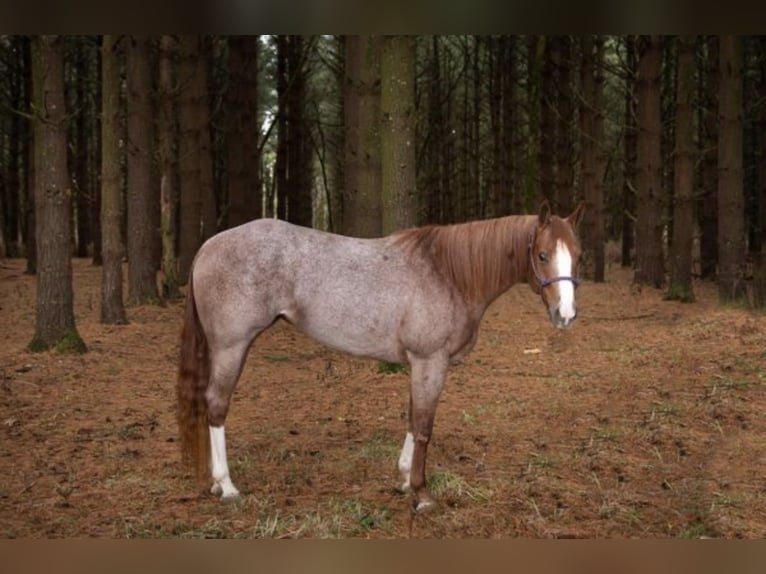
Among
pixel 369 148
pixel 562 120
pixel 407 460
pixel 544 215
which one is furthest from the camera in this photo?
pixel 562 120

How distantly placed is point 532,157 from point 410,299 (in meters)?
13.6

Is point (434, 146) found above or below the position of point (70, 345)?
above

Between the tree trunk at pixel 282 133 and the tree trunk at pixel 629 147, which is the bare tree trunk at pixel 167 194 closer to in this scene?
the tree trunk at pixel 282 133

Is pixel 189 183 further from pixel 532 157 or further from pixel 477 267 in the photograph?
pixel 477 267

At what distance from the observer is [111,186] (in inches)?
456

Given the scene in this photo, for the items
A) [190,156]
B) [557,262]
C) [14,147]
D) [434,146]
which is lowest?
[557,262]

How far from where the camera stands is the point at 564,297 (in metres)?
4.25

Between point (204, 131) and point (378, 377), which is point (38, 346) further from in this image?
point (204, 131)

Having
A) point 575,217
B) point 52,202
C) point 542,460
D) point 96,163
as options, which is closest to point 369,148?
point 52,202

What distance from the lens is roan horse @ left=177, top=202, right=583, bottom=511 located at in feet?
16.3

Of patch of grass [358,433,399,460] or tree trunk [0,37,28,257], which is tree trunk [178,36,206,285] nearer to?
tree trunk [0,37,28,257]

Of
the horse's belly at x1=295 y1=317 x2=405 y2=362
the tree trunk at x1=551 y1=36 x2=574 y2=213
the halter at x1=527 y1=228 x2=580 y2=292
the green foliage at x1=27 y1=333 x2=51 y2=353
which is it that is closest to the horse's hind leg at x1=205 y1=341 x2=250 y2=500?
the horse's belly at x1=295 y1=317 x2=405 y2=362

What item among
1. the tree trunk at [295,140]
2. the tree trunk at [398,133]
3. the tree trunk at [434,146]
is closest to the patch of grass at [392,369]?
the tree trunk at [398,133]

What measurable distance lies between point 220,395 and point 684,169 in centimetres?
1192
